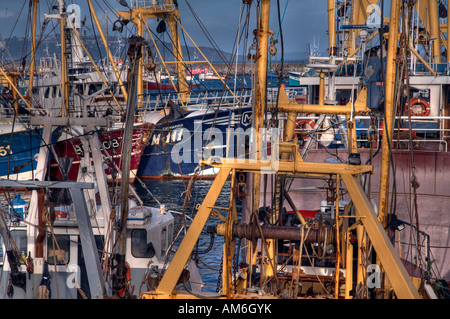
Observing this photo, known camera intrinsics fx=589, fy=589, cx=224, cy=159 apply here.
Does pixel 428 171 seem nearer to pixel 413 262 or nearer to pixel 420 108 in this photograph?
pixel 413 262

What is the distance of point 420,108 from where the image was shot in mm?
19875

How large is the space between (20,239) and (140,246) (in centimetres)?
268

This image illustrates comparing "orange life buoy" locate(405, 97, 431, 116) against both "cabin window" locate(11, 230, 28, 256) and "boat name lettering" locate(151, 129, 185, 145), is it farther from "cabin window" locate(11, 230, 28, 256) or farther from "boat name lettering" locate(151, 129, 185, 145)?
"boat name lettering" locate(151, 129, 185, 145)

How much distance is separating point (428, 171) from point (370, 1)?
44.6 ft

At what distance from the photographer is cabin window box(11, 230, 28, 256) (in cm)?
1313

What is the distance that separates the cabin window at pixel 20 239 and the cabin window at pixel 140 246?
2.38m

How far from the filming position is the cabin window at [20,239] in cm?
1313

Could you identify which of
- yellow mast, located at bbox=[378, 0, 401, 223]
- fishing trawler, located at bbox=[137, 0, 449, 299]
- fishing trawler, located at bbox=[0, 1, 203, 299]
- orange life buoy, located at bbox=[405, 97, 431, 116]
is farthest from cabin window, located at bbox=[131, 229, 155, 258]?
orange life buoy, located at bbox=[405, 97, 431, 116]

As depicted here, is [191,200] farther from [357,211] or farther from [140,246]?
[357,211]

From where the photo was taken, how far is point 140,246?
13.8m

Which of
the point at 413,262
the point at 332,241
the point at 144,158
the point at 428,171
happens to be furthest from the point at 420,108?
the point at 144,158

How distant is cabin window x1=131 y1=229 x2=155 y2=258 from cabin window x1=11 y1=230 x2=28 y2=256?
7.80 feet

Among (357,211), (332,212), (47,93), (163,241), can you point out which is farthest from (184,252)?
(47,93)

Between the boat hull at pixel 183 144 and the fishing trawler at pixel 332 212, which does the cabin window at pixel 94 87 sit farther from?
the fishing trawler at pixel 332 212
